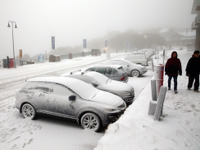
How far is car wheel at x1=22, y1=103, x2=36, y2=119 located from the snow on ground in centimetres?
304

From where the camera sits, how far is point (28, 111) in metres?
6.48

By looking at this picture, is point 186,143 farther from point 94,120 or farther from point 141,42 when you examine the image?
point 141,42

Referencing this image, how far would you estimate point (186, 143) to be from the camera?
4.11m

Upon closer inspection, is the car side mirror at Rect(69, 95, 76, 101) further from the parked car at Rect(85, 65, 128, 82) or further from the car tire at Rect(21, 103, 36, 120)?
the parked car at Rect(85, 65, 128, 82)

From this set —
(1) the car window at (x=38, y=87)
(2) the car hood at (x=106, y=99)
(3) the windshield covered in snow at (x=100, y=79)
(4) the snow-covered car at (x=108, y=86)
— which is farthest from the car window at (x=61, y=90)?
(3) the windshield covered in snow at (x=100, y=79)

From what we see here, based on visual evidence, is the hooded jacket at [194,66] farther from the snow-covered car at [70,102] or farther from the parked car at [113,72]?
the parked car at [113,72]

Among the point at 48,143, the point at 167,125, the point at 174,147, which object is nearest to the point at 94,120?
the point at 48,143

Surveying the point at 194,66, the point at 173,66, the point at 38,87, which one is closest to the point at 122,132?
the point at 38,87

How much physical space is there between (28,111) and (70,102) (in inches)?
69.3

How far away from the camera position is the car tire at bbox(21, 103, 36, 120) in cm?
637

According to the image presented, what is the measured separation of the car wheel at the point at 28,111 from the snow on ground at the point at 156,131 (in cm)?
304

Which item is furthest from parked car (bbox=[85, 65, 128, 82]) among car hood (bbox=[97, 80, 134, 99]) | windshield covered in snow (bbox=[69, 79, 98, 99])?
windshield covered in snow (bbox=[69, 79, 98, 99])

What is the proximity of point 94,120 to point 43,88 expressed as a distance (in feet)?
7.20

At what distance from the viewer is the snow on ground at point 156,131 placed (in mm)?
3979
